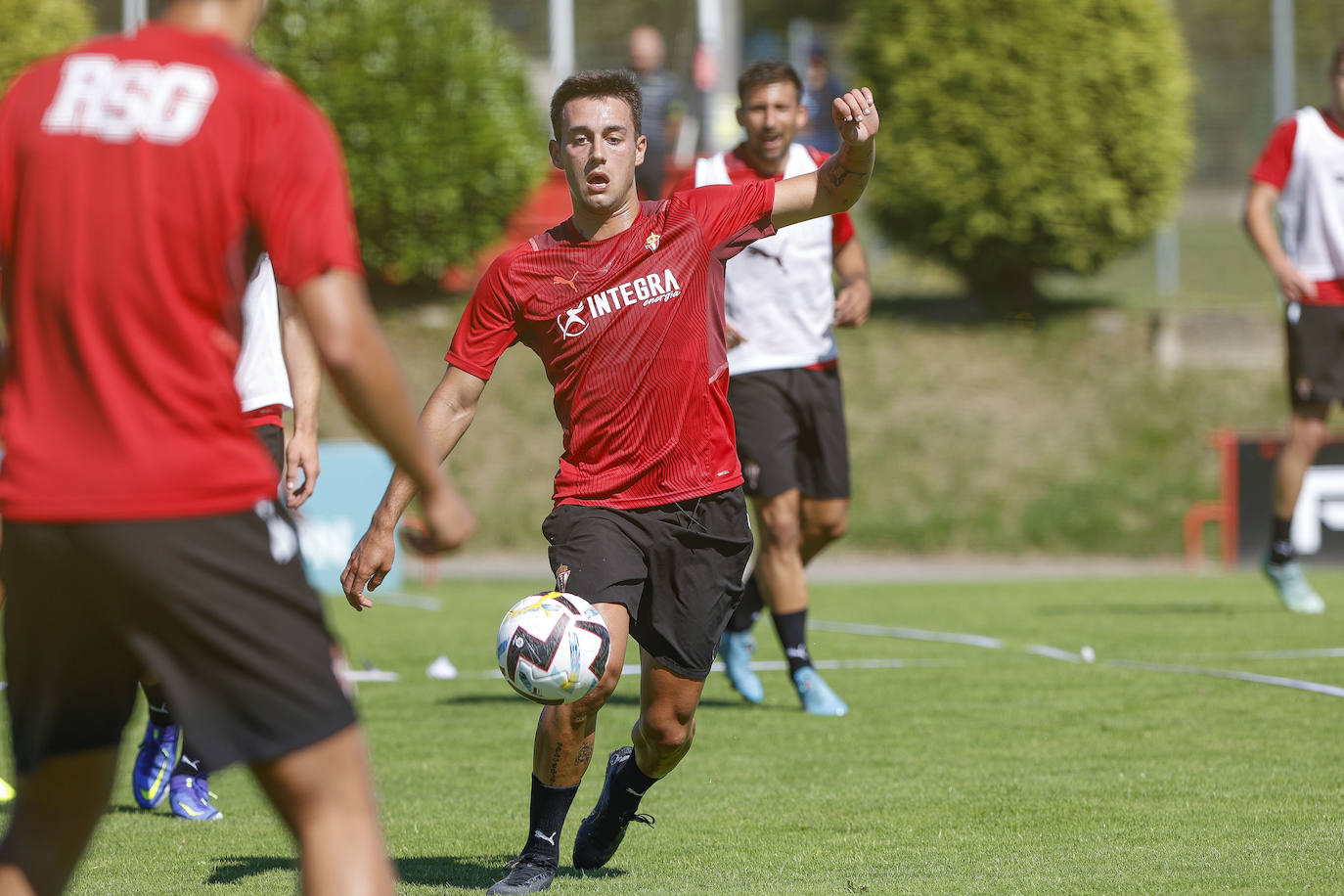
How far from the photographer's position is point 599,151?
16.3ft

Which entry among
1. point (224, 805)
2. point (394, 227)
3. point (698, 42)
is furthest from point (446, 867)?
point (698, 42)

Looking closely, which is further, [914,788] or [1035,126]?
[1035,126]

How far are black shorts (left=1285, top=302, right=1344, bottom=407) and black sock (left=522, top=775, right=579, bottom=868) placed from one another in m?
6.63

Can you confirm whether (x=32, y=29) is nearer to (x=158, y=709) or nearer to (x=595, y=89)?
(x=158, y=709)

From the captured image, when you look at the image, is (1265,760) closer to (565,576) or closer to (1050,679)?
(1050,679)

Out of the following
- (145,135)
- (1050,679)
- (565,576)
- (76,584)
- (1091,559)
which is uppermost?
(145,135)

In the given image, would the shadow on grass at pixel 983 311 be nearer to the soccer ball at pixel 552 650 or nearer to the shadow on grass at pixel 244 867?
the shadow on grass at pixel 244 867

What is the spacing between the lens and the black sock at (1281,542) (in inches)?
395

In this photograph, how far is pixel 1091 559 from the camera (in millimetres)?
17281

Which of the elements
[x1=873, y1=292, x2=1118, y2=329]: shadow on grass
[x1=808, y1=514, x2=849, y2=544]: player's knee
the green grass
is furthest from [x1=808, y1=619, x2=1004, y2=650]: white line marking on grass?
[x1=873, y1=292, x2=1118, y2=329]: shadow on grass

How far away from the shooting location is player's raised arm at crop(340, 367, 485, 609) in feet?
9.96

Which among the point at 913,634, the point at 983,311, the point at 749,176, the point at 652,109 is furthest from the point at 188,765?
the point at 983,311

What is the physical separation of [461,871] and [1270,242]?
674cm

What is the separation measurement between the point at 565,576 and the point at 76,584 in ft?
6.59
